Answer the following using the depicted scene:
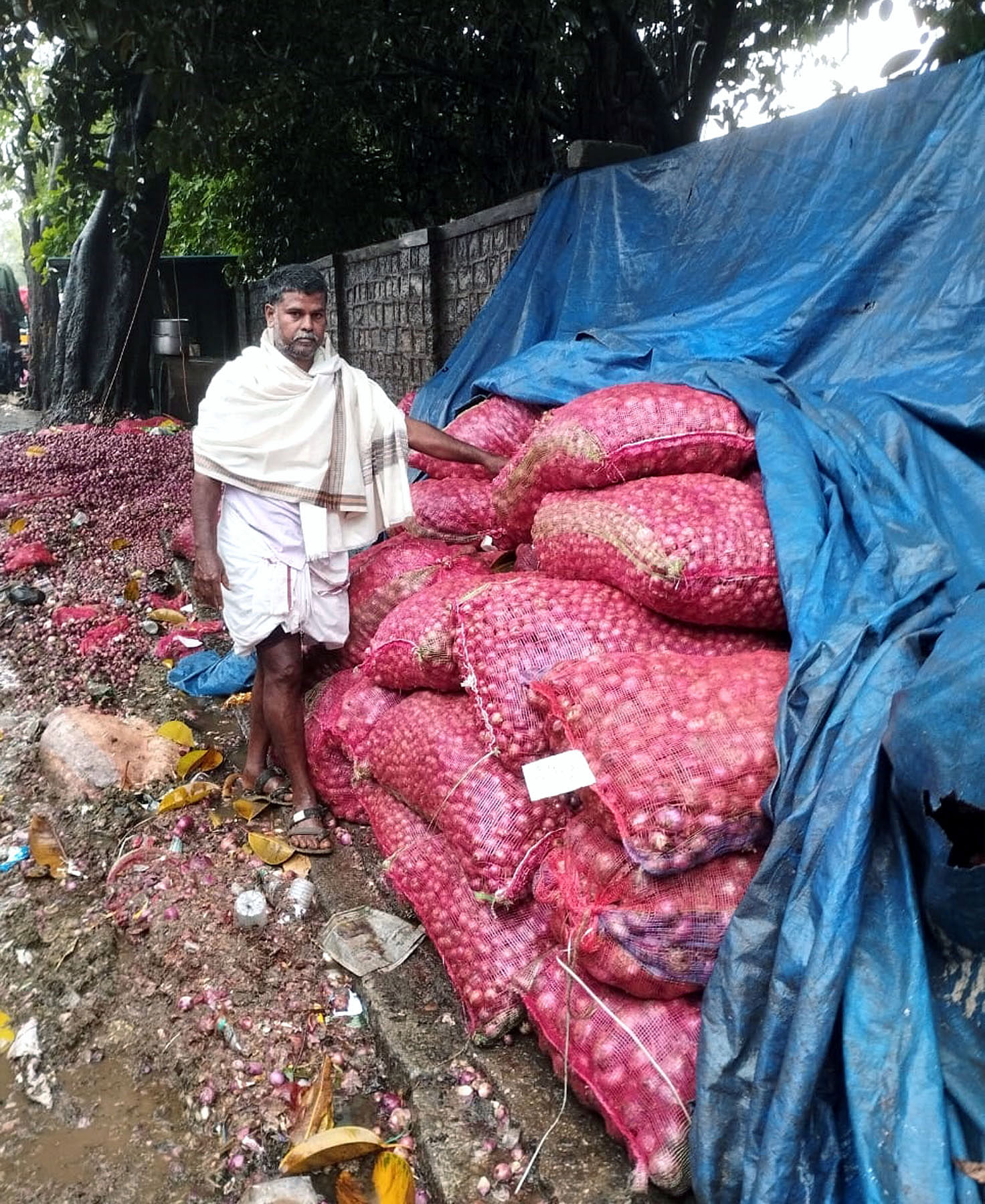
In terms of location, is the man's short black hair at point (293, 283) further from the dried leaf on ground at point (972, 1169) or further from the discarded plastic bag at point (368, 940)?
the dried leaf on ground at point (972, 1169)

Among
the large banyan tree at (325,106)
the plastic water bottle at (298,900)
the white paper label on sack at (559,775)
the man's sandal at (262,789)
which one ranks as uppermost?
the large banyan tree at (325,106)

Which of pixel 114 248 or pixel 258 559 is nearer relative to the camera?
pixel 258 559

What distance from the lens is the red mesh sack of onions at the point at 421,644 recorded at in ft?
9.02

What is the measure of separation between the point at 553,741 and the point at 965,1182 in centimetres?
108

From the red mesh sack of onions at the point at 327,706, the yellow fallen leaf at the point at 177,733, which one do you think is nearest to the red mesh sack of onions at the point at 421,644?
the red mesh sack of onions at the point at 327,706

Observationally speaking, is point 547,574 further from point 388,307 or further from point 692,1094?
point 388,307

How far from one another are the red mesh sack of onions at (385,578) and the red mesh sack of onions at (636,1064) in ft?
5.29

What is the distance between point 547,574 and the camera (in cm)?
283

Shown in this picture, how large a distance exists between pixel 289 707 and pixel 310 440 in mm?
891

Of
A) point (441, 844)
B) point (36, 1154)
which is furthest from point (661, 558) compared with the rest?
point (36, 1154)

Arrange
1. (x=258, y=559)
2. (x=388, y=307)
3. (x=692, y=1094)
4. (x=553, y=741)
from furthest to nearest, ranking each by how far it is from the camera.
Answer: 1. (x=388, y=307)
2. (x=258, y=559)
3. (x=553, y=741)
4. (x=692, y=1094)

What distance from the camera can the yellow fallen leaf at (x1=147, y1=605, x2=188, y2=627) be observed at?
17.0ft

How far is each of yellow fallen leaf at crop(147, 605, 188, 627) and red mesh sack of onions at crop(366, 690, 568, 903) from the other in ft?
9.04

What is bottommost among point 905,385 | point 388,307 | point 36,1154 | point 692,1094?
point 36,1154
